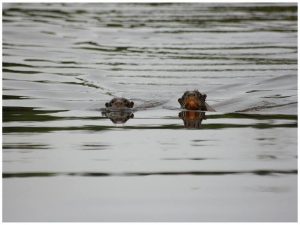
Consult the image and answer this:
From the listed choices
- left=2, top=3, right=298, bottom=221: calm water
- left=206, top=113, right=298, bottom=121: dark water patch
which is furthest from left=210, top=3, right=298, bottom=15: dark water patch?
left=206, top=113, right=298, bottom=121: dark water patch

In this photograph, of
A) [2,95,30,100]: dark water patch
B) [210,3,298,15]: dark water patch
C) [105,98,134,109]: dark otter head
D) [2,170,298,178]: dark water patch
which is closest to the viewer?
[2,170,298,178]: dark water patch

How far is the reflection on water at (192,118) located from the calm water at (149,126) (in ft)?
0.11

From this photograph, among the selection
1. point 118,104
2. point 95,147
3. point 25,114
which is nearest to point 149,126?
point 95,147

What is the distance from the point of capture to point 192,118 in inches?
573

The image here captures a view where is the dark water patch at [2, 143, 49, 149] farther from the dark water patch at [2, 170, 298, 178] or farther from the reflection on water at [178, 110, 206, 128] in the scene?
the reflection on water at [178, 110, 206, 128]

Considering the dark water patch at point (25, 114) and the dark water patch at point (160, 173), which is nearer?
the dark water patch at point (160, 173)

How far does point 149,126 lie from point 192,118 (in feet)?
3.82

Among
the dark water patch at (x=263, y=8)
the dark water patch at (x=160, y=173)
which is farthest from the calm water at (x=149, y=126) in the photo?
the dark water patch at (x=263, y=8)

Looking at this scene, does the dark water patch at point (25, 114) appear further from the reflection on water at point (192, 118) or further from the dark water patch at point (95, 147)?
the dark water patch at point (95, 147)

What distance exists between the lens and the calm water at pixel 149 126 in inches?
359

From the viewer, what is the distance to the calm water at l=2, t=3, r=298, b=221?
9.11m

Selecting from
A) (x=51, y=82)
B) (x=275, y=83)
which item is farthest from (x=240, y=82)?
(x=51, y=82)

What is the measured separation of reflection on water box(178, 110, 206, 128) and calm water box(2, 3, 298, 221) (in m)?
0.03

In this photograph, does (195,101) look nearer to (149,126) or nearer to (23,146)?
(149,126)
